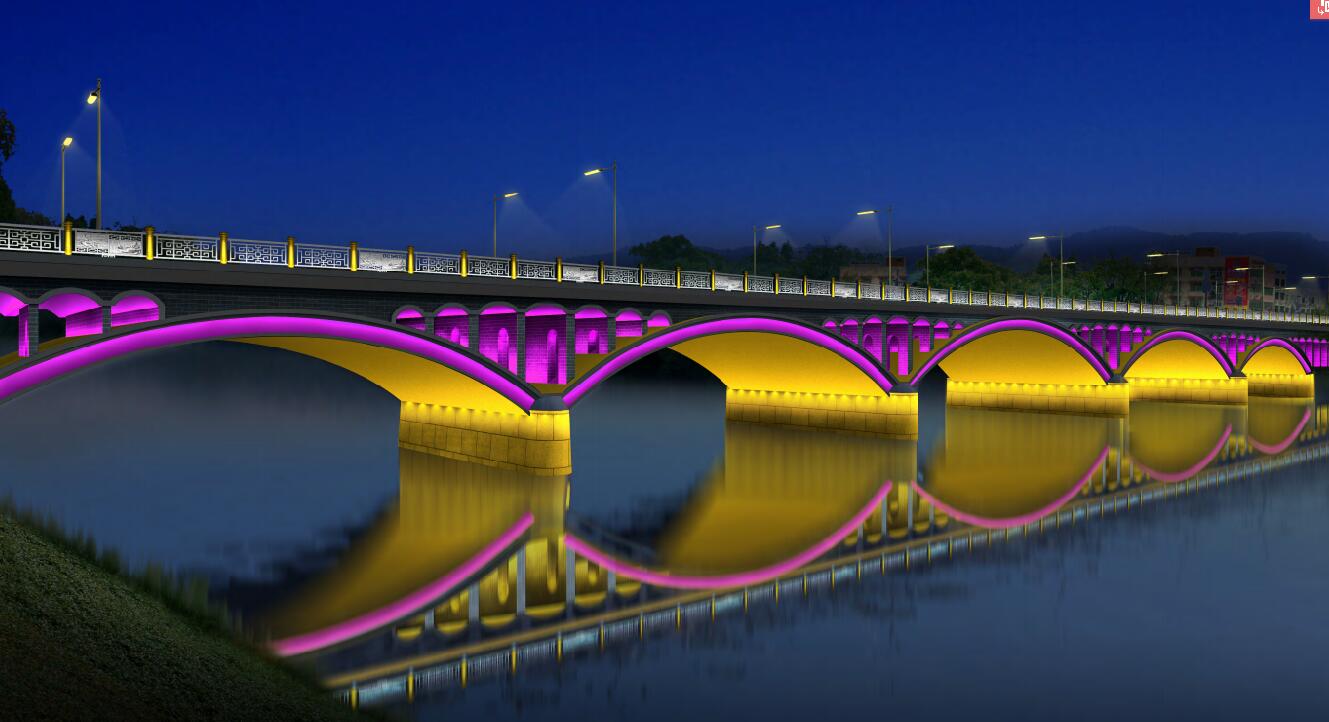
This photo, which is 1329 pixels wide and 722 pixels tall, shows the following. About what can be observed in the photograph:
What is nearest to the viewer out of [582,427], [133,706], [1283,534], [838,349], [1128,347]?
[133,706]

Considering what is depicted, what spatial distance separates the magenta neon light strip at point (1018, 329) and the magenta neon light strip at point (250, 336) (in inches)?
897

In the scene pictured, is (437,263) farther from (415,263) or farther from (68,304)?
(68,304)

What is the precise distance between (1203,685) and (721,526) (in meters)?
12.9

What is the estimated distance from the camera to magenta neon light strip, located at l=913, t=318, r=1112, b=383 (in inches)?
1769

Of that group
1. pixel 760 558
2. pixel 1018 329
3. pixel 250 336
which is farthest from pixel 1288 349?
pixel 250 336

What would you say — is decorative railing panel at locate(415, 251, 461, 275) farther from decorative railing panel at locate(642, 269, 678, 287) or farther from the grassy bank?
the grassy bank

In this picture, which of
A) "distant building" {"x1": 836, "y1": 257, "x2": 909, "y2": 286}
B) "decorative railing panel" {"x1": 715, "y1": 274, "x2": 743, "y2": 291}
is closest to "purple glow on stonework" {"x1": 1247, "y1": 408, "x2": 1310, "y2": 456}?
"decorative railing panel" {"x1": 715, "y1": 274, "x2": 743, "y2": 291}

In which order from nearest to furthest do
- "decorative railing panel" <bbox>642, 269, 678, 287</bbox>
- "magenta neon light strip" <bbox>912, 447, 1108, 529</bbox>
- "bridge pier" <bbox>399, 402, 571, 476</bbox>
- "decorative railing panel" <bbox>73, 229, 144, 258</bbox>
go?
"decorative railing panel" <bbox>73, 229, 144, 258</bbox> → "magenta neon light strip" <bbox>912, 447, 1108, 529</bbox> → "bridge pier" <bbox>399, 402, 571, 476</bbox> → "decorative railing panel" <bbox>642, 269, 678, 287</bbox>

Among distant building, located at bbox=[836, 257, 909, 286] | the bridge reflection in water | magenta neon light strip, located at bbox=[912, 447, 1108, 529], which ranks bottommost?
magenta neon light strip, located at bbox=[912, 447, 1108, 529]

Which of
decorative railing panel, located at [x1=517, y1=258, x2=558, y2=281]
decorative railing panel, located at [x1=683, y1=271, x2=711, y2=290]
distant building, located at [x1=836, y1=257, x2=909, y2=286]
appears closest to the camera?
decorative railing panel, located at [x1=517, y1=258, x2=558, y2=281]

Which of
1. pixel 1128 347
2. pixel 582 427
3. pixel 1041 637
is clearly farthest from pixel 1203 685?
pixel 1128 347

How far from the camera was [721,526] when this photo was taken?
82.1 ft

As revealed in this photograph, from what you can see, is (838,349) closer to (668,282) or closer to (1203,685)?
(668,282)

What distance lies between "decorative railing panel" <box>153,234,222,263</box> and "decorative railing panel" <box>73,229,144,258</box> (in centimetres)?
44
